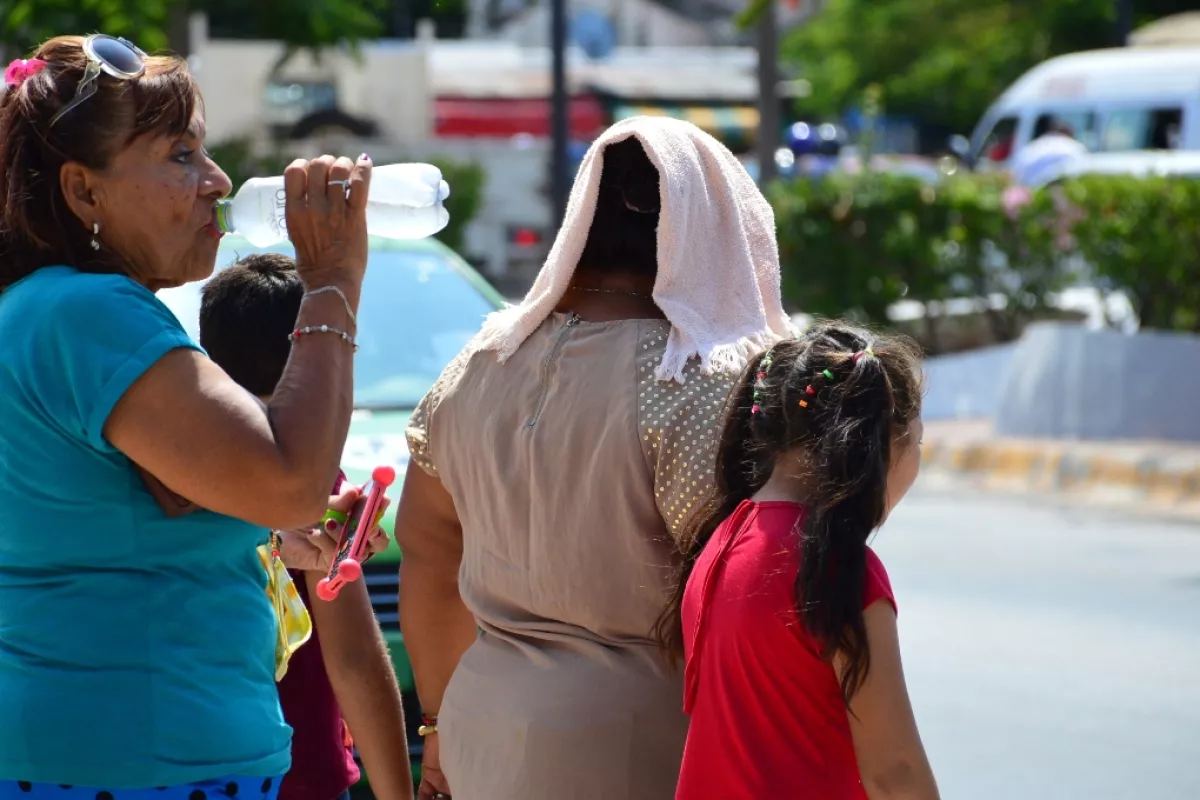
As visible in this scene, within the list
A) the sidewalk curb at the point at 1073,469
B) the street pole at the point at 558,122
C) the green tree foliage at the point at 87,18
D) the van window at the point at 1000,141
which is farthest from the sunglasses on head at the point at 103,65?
the van window at the point at 1000,141

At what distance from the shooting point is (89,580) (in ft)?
7.51

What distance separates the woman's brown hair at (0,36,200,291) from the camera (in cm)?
236

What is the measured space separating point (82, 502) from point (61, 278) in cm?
29

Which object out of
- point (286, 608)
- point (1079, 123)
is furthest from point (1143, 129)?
point (286, 608)

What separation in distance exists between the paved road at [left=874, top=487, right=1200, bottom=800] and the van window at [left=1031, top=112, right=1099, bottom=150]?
1366cm

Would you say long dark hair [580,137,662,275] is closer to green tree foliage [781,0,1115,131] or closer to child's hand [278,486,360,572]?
child's hand [278,486,360,572]

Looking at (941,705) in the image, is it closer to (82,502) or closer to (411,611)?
(411,611)

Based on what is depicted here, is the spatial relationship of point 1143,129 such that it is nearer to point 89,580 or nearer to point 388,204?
point 388,204

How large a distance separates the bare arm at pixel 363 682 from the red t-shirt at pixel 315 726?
92 mm

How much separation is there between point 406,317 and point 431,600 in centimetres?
301

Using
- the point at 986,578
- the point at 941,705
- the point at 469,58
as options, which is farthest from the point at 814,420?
the point at 469,58

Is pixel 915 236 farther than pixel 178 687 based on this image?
Yes

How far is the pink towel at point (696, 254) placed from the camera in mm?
2557

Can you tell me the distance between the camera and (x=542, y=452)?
2592 mm
